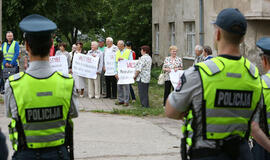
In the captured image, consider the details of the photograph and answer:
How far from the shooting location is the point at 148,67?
14586 millimetres

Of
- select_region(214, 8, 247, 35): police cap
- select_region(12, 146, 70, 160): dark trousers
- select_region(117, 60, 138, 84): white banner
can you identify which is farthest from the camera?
select_region(117, 60, 138, 84): white banner

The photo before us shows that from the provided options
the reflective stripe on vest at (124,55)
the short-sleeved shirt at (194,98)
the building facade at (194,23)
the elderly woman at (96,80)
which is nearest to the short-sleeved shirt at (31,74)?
the short-sleeved shirt at (194,98)

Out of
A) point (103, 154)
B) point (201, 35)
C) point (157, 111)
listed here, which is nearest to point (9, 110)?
point (103, 154)

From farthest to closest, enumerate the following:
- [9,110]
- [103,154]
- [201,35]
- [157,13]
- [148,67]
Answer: [157,13]
[201,35]
[148,67]
[103,154]
[9,110]

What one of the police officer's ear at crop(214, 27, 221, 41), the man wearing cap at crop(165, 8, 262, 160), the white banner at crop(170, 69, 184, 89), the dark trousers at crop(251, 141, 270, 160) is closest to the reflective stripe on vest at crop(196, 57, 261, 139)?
the man wearing cap at crop(165, 8, 262, 160)

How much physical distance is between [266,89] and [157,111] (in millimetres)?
9281

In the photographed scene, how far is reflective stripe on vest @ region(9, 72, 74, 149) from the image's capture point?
12.4 ft

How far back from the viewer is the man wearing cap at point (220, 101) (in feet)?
11.7

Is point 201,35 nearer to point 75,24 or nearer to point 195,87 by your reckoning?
point 195,87

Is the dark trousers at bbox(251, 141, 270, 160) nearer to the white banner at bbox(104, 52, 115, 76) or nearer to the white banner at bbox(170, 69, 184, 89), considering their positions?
the white banner at bbox(170, 69, 184, 89)

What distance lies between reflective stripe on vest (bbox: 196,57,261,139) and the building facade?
11.5 m

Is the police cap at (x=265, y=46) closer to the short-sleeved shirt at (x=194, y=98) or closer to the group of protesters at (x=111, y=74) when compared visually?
the short-sleeved shirt at (x=194, y=98)

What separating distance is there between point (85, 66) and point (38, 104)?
1345 cm

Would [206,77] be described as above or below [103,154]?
above
